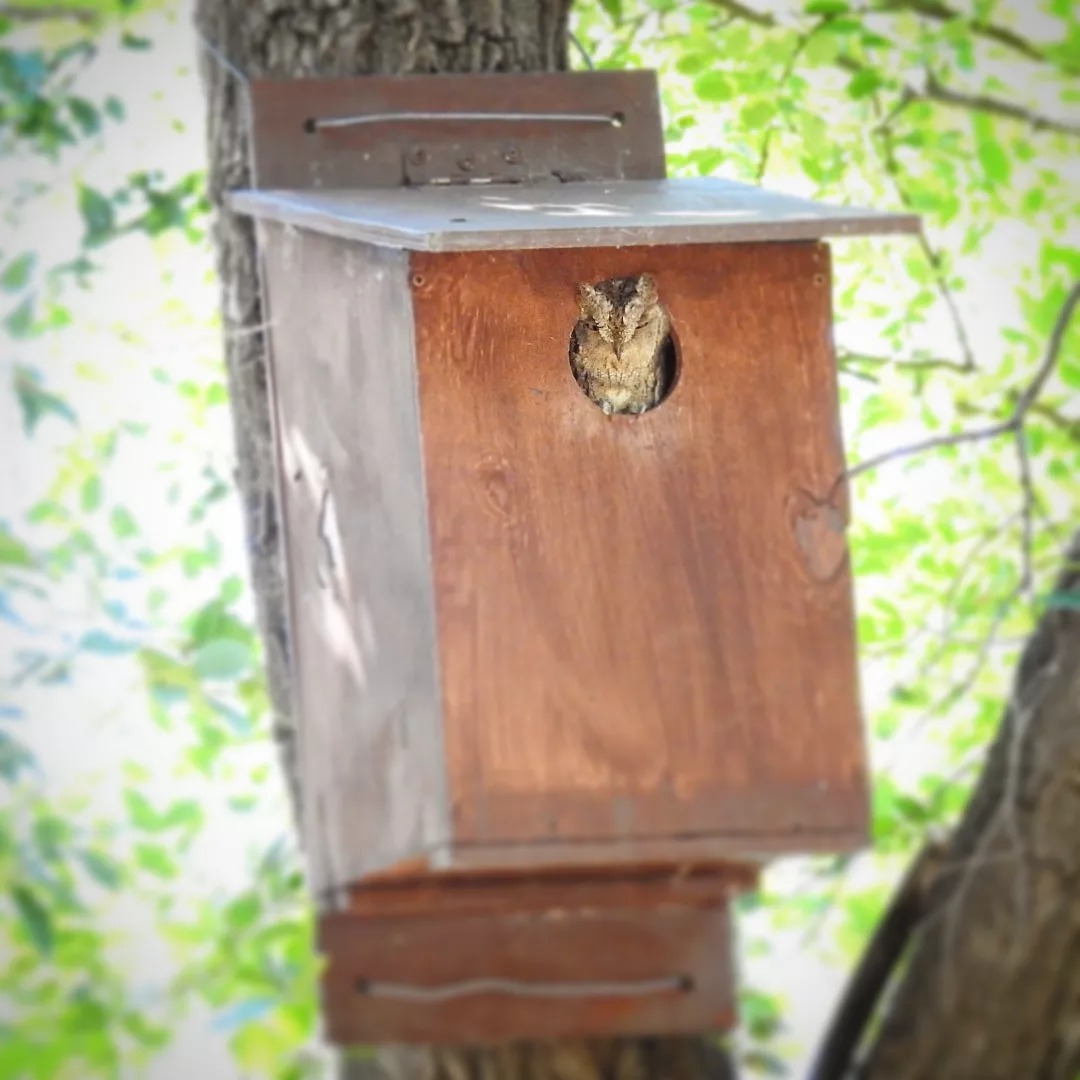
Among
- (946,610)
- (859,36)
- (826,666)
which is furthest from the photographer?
(859,36)

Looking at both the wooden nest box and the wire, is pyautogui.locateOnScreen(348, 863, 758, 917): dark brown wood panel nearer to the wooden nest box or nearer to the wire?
the wire

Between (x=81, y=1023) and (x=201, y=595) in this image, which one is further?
(x=201, y=595)

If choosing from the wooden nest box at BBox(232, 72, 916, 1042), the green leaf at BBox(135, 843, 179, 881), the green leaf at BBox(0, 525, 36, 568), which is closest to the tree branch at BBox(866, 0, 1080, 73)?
the wooden nest box at BBox(232, 72, 916, 1042)

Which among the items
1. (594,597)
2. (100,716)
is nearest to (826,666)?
(594,597)

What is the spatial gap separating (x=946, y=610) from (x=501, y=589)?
4.51 ft

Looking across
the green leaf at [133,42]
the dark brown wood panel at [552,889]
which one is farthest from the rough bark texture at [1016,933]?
the green leaf at [133,42]

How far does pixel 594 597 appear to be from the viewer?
217 centimetres

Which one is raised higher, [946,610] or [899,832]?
[946,610]

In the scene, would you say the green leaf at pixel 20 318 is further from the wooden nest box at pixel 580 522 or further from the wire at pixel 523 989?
the wire at pixel 523 989

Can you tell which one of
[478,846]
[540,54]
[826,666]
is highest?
[540,54]

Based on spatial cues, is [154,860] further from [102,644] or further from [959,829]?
[959,829]

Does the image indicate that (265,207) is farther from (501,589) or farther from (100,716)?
(100,716)

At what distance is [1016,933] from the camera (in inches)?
120

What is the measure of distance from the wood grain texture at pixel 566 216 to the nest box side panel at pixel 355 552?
0.07 m
